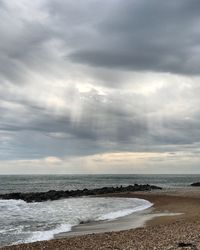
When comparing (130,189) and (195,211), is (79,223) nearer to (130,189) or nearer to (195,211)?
(195,211)

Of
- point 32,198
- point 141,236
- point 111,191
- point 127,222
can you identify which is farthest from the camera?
point 111,191

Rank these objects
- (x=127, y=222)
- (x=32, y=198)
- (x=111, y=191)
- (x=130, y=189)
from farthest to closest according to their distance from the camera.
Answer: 1. (x=130, y=189)
2. (x=111, y=191)
3. (x=32, y=198)
4. (x=127, y=222)

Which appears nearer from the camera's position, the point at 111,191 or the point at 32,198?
the point at 32,198

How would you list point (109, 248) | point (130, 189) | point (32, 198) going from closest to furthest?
point (109, 248)
point (32, 198)
point (130, 189)

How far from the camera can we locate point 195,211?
29.6m

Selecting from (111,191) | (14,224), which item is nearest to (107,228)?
(14,224)

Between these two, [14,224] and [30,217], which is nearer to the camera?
[14,224]

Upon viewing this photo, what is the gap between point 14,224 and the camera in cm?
2567

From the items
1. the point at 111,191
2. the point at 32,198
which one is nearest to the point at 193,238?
the point at 32,198

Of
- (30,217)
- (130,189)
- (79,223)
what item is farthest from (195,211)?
(130,189)

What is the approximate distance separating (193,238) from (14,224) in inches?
541

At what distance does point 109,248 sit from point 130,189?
5003cm

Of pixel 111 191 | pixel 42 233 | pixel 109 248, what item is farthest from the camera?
pixel 111 191

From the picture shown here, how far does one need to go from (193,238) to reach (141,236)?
2.80 m
